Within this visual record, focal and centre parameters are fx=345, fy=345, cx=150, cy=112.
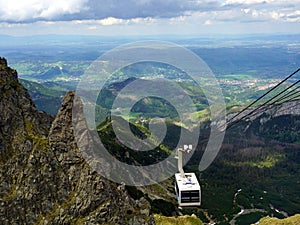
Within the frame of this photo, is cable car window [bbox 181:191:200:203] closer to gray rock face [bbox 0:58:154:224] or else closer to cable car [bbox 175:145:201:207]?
cable car [bbox 175:145:201:207]

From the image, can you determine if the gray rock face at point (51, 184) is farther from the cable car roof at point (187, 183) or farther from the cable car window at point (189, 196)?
the cable car window at point (189, 196)

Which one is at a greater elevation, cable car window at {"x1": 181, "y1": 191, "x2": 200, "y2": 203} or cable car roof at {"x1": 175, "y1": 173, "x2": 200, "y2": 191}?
cable car roof at {"x1": 175, "y1": 173, "x2": 200, "y2": 191}

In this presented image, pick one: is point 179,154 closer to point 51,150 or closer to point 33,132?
point 51,150

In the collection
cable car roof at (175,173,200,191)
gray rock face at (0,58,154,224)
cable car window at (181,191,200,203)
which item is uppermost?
cable car roof at (175,173,200,191)

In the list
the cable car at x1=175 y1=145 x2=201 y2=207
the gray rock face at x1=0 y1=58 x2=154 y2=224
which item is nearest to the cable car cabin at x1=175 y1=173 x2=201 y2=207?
the cable car at x1=175 y1=145 x2=201 y2=207

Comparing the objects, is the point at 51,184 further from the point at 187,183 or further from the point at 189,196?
the point at 189,196

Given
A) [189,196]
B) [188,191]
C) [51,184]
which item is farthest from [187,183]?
[51,184]

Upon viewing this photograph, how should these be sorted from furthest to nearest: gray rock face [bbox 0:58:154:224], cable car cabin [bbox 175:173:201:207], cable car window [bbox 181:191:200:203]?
gray rock face [bbox 0:58:154:224]
cable car window [bbox 181:191:200:203]
cable car cabin [bbox 175:173:201:207]

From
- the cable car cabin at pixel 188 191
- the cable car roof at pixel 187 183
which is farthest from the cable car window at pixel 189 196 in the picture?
the cable car roof at pixel 187 183
